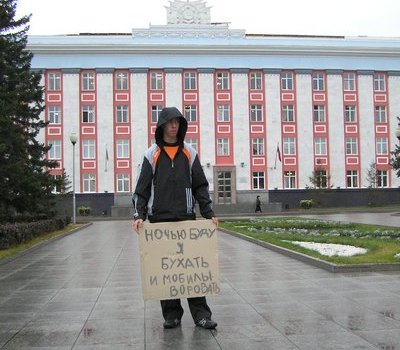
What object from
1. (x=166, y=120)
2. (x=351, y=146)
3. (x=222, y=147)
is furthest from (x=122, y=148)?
(x=166, y=120)

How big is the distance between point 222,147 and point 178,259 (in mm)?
49933

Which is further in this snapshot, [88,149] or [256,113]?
[256,113]

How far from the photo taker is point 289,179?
2218 inches

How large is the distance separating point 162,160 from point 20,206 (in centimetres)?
1898

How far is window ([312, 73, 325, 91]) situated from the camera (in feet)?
188

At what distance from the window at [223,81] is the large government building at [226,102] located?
0.35 feet

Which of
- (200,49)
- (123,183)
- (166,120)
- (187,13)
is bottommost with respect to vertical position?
(166,120)

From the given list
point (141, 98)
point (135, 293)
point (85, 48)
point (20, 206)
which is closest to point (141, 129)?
point (141, 98)

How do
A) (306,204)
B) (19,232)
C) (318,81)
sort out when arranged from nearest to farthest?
(19,232), (306,204), (318,81)

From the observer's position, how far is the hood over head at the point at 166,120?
20.1ft

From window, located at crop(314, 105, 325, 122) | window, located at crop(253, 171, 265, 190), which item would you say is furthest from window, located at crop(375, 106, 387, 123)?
window, located at crop(253, 171, 265, 190)

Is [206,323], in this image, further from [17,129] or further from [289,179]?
[289,179]

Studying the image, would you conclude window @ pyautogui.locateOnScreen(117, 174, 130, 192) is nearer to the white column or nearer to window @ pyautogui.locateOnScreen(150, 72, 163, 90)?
window @ pyautogui.locateOnScreen(150, 72, 163, 90)

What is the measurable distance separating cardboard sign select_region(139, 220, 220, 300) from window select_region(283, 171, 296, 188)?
5054cm
